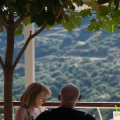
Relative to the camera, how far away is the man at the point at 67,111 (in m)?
1.39

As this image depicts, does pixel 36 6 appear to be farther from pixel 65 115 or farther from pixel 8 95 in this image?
pixel 65 115

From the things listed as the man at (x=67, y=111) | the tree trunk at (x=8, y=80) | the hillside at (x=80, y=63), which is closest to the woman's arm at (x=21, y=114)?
the man at (x=67, y=111)

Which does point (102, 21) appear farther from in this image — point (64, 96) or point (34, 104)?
point (34, 104)

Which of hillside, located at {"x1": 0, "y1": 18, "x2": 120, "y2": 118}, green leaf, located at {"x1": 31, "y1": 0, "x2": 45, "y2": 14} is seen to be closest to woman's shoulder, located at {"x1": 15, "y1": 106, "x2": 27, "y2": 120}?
green leaf, located at {"x1": 31, "y1": 0, "x2": 45, "y2": 14}

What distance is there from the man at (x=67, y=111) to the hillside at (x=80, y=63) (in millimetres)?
2181

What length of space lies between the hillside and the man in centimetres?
218

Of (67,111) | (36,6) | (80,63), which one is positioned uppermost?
(36,6)

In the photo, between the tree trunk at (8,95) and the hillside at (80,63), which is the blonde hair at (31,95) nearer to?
the tree trunk at (8,95)

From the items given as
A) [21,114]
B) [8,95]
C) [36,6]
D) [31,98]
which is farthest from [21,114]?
[36,6]

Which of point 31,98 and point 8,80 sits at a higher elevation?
point 8,80

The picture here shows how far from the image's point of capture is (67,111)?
143 centimetres

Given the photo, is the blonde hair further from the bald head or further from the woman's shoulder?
the bald head

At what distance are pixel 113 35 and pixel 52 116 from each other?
3006mm

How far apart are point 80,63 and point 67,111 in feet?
9.82
